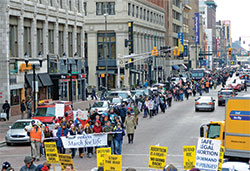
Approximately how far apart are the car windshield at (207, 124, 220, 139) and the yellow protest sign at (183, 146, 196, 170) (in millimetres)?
4816

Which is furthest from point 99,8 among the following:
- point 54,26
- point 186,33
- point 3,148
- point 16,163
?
point 186,33

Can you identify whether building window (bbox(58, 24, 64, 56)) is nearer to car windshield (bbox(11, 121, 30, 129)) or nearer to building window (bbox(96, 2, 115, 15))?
building window (bbox(96, 2, 115, 15))

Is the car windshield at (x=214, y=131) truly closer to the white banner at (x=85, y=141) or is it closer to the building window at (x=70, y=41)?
the white banner at (x=85, y=141)

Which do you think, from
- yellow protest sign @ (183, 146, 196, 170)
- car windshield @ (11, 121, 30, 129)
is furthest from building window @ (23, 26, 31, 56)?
yellow protest sign @ (183, 146, 196, 170)

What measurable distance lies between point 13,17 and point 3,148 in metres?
20.2

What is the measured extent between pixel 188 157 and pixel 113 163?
2.64 metres

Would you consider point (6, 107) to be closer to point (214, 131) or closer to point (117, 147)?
point (117, 147)

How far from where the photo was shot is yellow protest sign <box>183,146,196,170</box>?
17.2 m

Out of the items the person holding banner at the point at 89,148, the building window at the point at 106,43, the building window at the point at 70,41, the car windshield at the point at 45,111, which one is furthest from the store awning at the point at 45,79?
the building window at the point at 106,43

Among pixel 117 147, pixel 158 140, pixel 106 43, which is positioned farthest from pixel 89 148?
pixel 106 43

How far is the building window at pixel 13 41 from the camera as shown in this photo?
4600 cm

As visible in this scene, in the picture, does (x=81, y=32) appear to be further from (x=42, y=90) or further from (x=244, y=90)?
(x=244, y=90)

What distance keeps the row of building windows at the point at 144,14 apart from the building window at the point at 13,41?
40.0m

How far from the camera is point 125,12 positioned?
3280 inches
